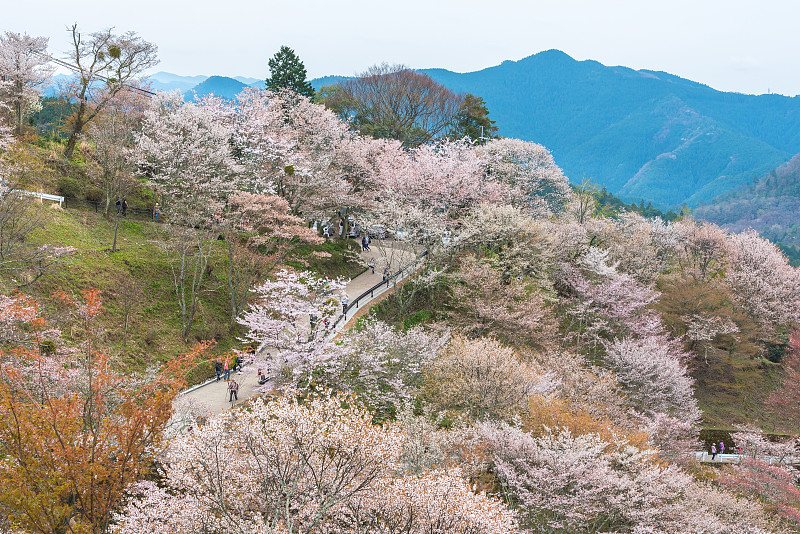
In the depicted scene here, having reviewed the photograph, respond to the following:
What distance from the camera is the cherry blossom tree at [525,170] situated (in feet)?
145

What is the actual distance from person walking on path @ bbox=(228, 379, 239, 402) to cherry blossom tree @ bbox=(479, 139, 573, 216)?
29.5 m

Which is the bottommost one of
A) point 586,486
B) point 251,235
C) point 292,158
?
point 586,486

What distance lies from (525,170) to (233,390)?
34.9 m

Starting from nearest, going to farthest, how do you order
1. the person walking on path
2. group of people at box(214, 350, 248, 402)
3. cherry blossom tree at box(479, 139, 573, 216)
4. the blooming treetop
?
the person walking on path, group of people at box(214, 350, 248, 402), the blooming treetop, cherry blossom tree at box(479, 139, 573, 216)

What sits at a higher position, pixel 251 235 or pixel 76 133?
pixel 76 133

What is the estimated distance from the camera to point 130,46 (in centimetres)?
3512

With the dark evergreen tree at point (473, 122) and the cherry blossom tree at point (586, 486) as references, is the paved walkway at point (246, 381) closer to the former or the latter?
the cherry blossom tree at point (586, 486)

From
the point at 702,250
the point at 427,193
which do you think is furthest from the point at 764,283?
the point at 427,193

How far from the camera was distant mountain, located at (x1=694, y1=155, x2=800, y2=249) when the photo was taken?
147750 mm

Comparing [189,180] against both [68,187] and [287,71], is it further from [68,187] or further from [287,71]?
[287,71]

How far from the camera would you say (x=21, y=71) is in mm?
32875

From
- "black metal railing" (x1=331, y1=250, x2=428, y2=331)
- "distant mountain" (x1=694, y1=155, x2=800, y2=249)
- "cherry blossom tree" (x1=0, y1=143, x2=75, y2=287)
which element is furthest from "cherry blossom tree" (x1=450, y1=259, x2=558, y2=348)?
"distant mountain" (x1=694, y1=155, x2=800, y2=249)

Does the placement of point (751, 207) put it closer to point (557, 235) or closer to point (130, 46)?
point (557, 235)

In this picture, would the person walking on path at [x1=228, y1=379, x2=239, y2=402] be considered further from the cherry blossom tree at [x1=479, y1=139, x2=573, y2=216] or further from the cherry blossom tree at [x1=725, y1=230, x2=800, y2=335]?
the cherry blossom tree at [x1=725, y1=230, x2=800, y2=335]
